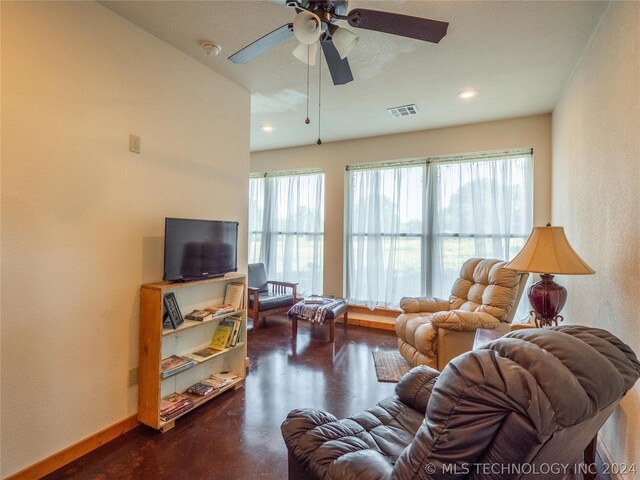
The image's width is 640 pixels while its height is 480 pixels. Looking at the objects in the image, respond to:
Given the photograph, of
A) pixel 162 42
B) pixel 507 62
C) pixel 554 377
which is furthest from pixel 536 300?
pixel 162 42

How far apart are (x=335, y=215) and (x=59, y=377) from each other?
12.3ft

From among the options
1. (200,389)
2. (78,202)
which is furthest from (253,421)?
(78,202)

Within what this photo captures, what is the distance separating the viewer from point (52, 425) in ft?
5.75

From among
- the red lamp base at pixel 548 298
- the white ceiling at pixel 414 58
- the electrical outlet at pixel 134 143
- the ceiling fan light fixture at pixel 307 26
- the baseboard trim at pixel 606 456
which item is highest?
the white ceiling at pixel 414 58

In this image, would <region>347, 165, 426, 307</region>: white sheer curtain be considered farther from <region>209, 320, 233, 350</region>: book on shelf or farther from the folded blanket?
<region>209, 320, 233, 350</region>: book on shelf

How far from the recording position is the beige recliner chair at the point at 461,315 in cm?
274

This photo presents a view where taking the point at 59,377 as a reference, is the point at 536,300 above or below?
above

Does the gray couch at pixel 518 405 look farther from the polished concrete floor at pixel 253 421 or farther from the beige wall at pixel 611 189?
the polished concrete floor at pixel 253 421

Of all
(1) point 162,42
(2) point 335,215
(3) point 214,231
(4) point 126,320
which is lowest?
(4) point 126,320

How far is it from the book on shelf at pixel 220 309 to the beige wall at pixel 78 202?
0.51 metres

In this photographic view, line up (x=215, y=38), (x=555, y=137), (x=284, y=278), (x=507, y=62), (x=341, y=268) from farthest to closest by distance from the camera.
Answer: (x=284, y=278), (x=341, y=268), (x=555, y=137), (x=507, y=62), (x=215, y=38)

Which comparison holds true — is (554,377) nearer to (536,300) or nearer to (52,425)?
(536,300)

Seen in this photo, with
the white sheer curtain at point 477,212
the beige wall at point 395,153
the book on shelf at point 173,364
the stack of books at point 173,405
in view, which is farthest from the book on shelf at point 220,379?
the white sheer curtain at point 477,212

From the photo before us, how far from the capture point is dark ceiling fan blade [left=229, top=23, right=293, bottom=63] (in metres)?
1.55
